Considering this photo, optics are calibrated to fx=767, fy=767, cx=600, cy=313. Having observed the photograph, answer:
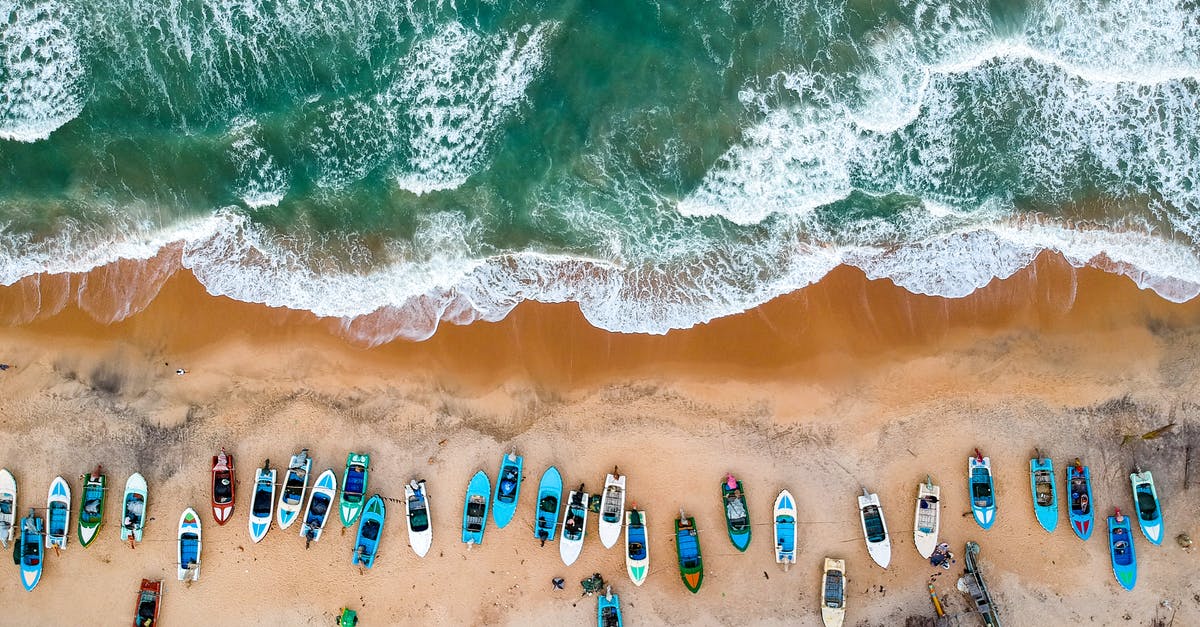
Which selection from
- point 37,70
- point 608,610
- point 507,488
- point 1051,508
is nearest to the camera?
point 37,70

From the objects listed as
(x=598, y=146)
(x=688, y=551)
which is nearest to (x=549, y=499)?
(x=688, y=551)

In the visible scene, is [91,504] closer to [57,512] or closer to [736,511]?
[57,512]

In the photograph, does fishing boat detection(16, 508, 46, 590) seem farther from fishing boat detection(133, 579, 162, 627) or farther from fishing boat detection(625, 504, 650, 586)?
fishing boat detection(625, 504, 650, 586)

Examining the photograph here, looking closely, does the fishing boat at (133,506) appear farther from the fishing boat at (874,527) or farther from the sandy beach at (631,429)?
the fishing boat at (874,527)

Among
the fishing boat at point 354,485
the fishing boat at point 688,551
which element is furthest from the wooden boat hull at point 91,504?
the fishing boat at point 688,551

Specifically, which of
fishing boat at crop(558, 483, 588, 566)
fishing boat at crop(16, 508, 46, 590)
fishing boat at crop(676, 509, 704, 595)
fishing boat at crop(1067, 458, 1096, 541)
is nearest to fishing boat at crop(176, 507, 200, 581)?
fishing boat at crop(16, 508, 46, 590)

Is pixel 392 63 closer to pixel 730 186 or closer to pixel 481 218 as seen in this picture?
pixel 481 218
